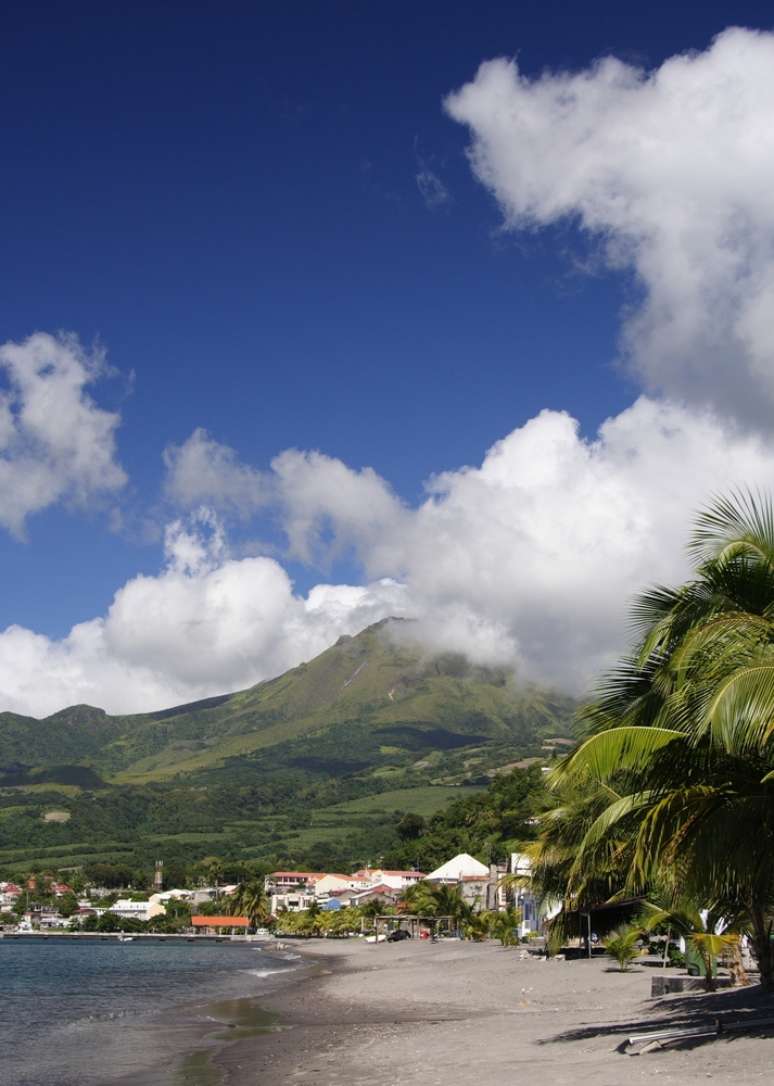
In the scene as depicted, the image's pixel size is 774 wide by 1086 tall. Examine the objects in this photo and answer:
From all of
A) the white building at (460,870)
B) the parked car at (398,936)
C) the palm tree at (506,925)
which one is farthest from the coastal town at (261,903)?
the palm tree at (506,925)

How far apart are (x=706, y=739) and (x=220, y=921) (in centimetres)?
14200

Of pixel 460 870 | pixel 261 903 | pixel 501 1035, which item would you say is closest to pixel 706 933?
pixel 501 1035

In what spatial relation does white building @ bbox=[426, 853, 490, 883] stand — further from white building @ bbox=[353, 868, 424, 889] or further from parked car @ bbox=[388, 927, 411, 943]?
white building @ bbox=[353, 868, 424, 889]

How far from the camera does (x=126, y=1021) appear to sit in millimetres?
32188

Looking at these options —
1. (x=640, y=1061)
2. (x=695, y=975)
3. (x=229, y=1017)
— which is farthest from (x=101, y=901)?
(x=640, y=1061)

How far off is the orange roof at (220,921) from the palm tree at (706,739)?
138177mm

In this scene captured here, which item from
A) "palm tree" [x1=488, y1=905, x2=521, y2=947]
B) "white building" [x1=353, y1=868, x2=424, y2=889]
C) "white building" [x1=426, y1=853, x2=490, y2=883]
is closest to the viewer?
"palm tree" [x1=488, y1=905, x2=521, y2=947]

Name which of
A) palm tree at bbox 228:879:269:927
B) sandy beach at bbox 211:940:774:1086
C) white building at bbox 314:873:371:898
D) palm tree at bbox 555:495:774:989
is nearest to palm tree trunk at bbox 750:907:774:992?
sandy beach at bbox 211:940:774:1086

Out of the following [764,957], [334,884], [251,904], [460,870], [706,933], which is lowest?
[251,904]

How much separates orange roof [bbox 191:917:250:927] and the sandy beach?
10762 cm

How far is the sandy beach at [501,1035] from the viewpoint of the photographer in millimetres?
12930

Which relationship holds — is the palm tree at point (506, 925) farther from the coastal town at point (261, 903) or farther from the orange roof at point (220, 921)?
the orange roof at point (220, 921)

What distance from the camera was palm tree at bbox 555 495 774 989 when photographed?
37.6 feet

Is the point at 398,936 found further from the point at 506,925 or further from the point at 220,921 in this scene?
the point at 220,921
